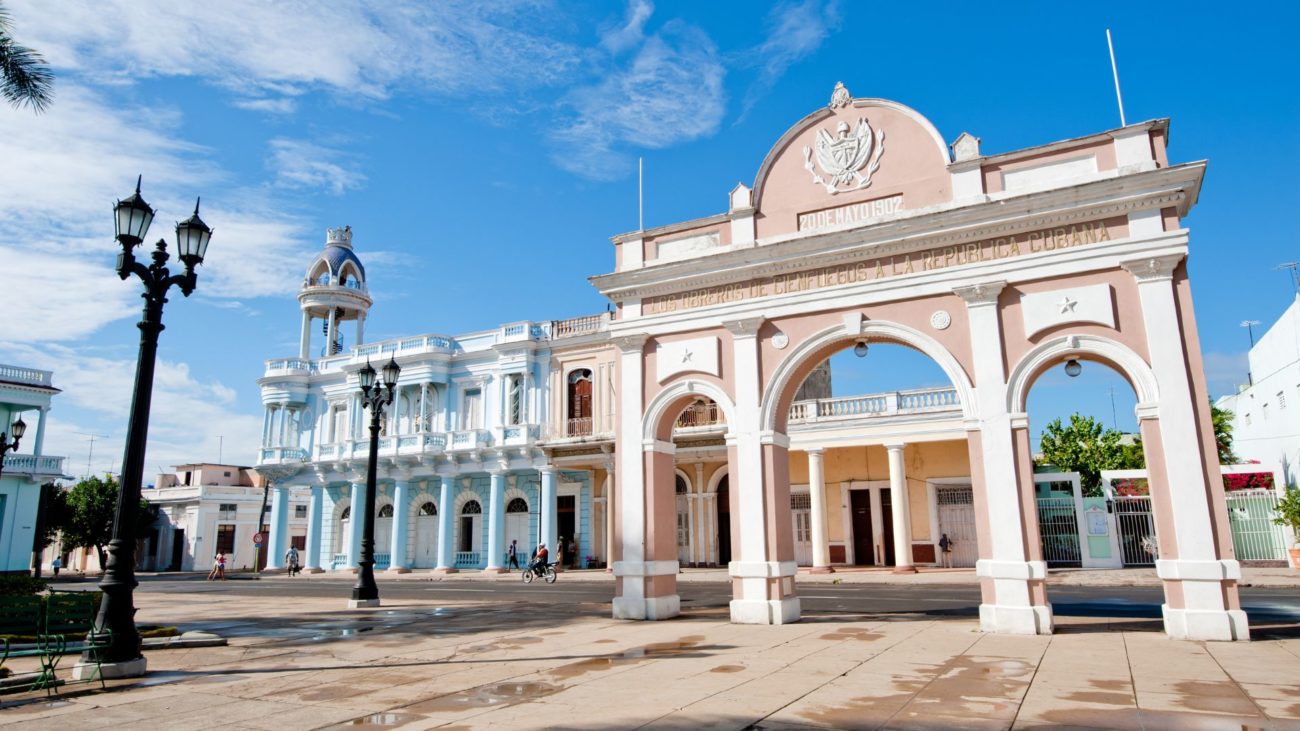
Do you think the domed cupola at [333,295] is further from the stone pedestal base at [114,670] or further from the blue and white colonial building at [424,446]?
the stone pedestal base at [114,670]

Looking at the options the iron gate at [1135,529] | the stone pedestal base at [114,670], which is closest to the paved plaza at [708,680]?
the stone pedestal base at [114,670]

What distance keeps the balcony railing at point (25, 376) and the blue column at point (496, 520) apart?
842 inches

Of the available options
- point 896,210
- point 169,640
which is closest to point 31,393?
point 169,640

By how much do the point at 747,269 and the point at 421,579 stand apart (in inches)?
830

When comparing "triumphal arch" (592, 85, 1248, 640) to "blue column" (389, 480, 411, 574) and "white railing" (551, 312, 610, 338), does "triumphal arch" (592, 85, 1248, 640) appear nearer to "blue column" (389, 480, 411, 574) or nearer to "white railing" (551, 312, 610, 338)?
"white railing" (551, 312, 610, 338)

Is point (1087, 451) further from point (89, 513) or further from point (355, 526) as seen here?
point (89, 513)

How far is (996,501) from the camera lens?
35.6 feet

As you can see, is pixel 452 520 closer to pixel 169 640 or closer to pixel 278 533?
pixel 278 533

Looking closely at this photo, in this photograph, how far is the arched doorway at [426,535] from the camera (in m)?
33.8

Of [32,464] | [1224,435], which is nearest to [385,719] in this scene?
[32,464]

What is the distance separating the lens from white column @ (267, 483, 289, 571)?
36.3 metres

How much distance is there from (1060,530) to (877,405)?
6660 mm

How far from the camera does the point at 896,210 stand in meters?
12.3

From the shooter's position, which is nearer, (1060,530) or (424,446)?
(1060,530)
